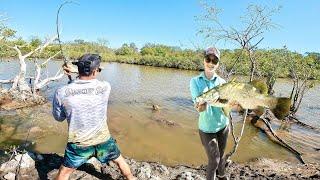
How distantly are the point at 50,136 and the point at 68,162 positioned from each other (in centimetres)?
597

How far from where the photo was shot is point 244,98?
12.8 feet

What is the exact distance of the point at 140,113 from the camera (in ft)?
47.3

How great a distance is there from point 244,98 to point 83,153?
2.11m

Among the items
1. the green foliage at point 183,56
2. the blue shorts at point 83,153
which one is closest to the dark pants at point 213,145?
the blue shorts at point 83,153

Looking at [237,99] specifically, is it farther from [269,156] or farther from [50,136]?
[50,136]

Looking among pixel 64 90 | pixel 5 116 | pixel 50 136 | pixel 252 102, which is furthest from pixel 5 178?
pixel 5 116

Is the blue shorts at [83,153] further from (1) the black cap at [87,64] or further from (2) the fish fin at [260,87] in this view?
(2) the fish fin at [260,87]

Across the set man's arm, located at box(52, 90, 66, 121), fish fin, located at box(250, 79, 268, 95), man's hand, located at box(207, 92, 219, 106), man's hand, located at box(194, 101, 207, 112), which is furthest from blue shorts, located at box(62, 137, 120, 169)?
fish fin, located at box(250, 79, 268, 95)

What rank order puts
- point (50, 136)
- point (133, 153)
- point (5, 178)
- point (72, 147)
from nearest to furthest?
point (72, 147) < point (5, 178) < point (133, 153) < point (50, 136)

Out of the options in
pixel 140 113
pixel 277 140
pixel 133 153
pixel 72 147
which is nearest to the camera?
pixel 72 147

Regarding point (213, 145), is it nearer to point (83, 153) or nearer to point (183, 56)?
point (83, 153)

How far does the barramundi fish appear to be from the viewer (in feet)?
12.3

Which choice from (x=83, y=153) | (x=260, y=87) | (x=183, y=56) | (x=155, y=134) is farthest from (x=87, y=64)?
(x=183, y=56)

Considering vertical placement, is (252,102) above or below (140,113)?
above
